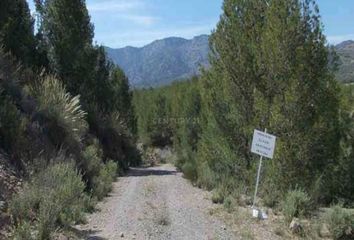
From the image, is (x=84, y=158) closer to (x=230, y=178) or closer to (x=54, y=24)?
(x=230, y=178)

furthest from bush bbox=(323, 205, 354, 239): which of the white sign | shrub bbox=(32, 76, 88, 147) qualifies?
shrub bbox=(32, 76, 88, 147)

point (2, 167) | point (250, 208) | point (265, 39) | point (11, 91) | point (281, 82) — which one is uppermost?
point (265, 39)

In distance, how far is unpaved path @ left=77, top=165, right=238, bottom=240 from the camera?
10781 millimetres

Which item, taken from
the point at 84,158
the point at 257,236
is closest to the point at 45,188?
the point at 257,236

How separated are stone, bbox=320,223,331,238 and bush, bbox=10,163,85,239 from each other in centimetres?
535

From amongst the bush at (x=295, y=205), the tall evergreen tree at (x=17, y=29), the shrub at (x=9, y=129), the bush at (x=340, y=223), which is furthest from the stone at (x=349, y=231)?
the tall evergreen tree at (x=17, y=29)

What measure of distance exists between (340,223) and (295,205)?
48.3 inches

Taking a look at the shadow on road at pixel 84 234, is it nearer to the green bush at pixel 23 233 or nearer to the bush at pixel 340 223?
the green bush at pixel 23 233

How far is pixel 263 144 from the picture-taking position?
1341 centimetres

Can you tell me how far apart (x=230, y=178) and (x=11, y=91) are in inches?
289

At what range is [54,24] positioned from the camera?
103ft

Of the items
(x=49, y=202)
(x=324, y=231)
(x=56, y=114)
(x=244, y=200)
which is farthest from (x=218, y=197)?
(x=49, y=202)

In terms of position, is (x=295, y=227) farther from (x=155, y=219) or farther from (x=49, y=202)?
(x=49, y=202)

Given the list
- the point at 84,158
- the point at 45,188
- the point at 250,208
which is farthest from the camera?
the point at 84,158
